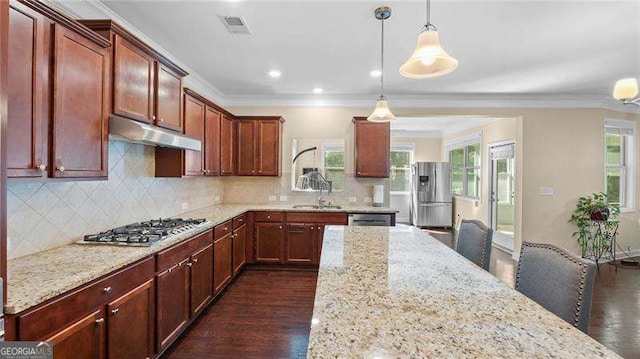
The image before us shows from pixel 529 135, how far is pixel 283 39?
4.18m

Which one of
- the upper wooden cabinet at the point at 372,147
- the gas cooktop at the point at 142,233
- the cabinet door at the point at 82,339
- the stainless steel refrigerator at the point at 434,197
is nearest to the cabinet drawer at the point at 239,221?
Answer: the gas cooktop at the point at 142,233

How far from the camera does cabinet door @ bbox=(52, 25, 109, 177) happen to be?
5.47 feet

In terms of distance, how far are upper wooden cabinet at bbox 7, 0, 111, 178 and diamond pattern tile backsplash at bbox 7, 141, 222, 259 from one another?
0.23m

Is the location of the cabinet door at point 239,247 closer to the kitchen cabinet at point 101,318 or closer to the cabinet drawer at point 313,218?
the cabinet drawer at point 313,218

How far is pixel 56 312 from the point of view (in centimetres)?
134

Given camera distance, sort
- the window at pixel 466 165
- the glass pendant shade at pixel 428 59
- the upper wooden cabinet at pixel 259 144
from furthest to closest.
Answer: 1. the window at pixel 466 165
2. the upper wooden cabinet at pixel 259 144
3. the glass pendant shade at pixel 428 59

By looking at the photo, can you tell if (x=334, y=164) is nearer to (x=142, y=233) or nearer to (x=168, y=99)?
(x=168, y=99)

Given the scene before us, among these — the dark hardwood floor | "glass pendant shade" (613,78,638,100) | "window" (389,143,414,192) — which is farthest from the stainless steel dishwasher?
"window" (389,143,414,192)

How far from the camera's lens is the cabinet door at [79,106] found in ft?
5.47

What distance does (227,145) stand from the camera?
445 centimetres

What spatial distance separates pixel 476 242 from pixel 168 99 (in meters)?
2.73

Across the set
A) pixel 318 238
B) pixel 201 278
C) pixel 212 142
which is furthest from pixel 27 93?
pixel 318 238

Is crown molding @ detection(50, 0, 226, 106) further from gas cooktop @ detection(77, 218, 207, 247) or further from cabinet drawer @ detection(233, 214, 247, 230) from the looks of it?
cabinet drawer @ detection(233, 214, 247, 230)

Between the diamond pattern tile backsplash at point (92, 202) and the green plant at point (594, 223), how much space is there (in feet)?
18.8
